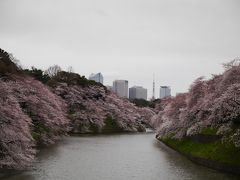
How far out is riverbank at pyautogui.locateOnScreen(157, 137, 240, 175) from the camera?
2550cm

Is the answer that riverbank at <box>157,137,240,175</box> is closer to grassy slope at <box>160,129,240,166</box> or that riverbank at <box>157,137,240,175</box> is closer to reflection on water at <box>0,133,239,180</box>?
grassy slope at <box>160,129,240,166</box>

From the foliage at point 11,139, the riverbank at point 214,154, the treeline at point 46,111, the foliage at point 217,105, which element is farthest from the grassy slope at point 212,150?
the foliage at point 11,139

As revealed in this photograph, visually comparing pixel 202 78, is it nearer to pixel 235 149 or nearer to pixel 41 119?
pixel 235 149

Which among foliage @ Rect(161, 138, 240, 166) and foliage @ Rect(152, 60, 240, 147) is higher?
foliage @ Rect(152, 60, 240, 147)

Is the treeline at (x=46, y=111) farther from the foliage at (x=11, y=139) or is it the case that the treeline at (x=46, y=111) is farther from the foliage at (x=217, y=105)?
the foliage at (x=217, y=105)

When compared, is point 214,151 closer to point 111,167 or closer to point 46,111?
point 111,167

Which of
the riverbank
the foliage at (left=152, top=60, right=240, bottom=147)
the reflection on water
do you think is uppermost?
the foliage at (left=152, top=60, right=240, bottom=147)

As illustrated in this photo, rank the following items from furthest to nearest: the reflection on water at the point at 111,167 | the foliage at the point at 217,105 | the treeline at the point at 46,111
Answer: the reflection on water at the point at 111,167 < the treeline at the point at 46,111 < the foliage at the point at 217,105

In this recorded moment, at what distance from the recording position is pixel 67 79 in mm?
79562

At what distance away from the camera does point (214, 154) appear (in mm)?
28422

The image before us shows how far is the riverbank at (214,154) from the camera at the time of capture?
25.5m

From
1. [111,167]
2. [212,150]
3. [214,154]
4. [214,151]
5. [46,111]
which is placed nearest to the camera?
[111,167]

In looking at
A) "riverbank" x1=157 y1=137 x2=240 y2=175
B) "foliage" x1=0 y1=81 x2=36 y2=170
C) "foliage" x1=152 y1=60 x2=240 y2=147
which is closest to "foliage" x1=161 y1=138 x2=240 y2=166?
"riverbank" x1=157 y1=137 x2=240 y2=175

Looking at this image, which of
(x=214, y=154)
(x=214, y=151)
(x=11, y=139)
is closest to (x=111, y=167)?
(x=214, y=154)
